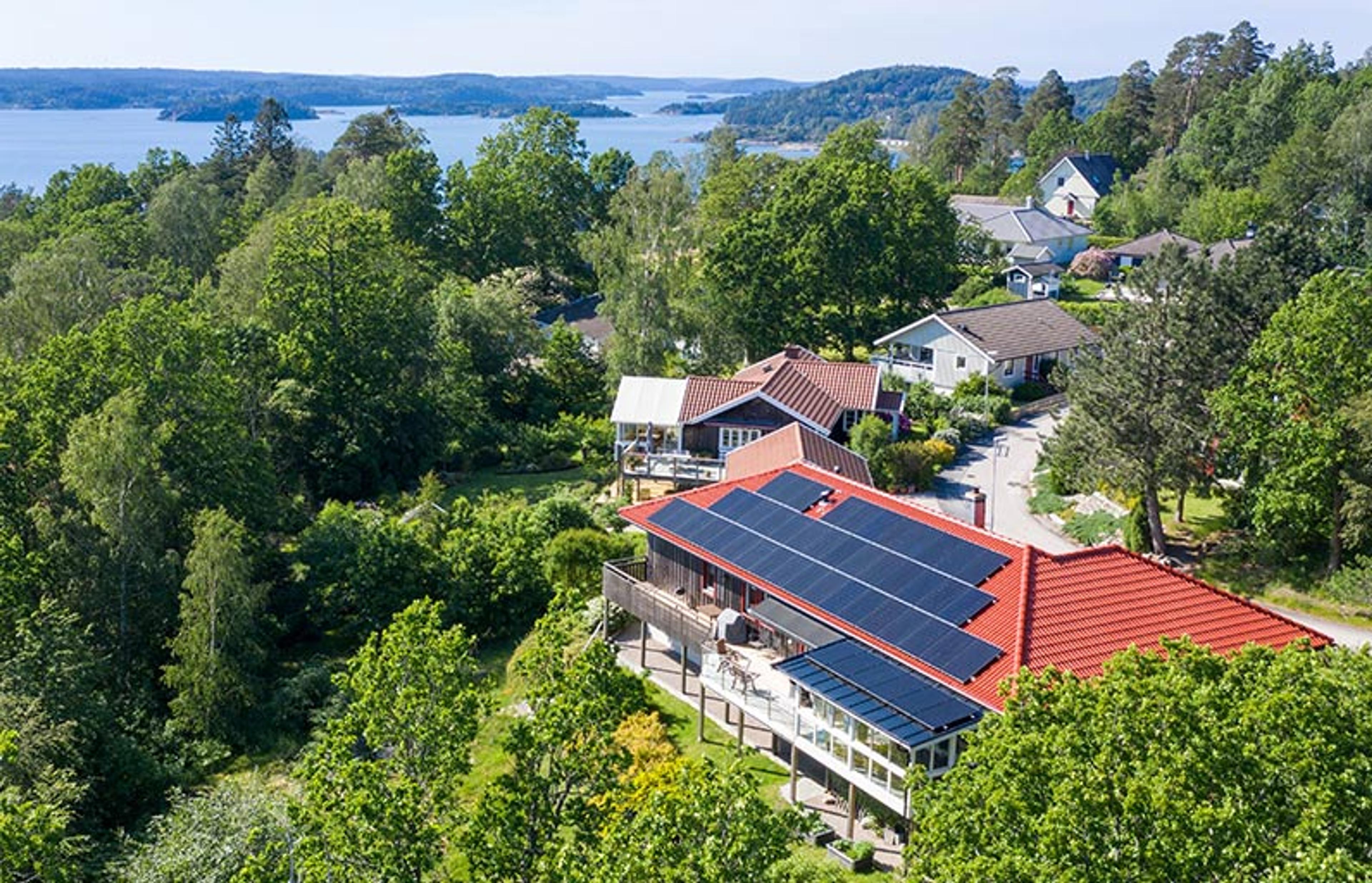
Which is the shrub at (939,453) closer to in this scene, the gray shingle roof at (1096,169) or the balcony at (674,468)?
the balcony at (674,468)

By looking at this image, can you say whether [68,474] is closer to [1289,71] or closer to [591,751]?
[591,751]

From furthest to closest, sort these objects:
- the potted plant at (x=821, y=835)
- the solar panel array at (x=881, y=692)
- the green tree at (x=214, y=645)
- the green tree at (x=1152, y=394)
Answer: the green tree at (x=1152, y=394), the green tree at (x=214, y=645), the potted plant at (x=821, y=835), the solar panel array at (x=881, y=692)

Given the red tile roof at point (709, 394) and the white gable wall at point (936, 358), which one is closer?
the red tile roof at point (709, 394)

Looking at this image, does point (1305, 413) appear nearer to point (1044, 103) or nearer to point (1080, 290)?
point (1080, 290)

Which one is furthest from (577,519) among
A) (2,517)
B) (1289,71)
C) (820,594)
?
(1289,71)

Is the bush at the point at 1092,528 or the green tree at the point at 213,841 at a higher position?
the bush at the point at 1092,528

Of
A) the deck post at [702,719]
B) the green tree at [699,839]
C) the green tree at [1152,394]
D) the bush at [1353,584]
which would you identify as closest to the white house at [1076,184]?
the green tree at [1152,394]
